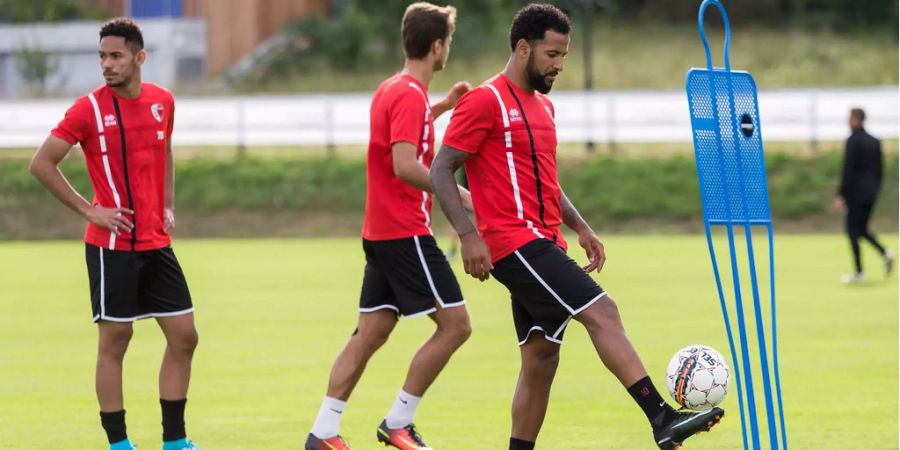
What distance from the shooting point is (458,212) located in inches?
284

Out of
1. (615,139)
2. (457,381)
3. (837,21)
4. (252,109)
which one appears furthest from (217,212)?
(837,21)

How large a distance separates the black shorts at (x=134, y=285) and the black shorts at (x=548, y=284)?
2.04 metres

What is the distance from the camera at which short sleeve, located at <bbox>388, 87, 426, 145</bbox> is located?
817cm

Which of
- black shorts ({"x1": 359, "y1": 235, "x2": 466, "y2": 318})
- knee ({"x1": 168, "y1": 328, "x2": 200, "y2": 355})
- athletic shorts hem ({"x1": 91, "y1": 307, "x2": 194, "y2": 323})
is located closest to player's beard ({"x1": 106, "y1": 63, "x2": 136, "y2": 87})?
athletic shorts hem ({"x1": 91, "y1": 307, "x2": 194, "y2": 323})

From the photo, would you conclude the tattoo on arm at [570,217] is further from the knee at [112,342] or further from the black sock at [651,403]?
the knee at [112,342]

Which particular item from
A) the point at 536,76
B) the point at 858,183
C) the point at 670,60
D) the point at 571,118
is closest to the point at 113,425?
the point at 536,76

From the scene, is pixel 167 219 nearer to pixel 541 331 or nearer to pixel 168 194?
pixel 168 194

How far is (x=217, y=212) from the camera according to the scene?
112 feet

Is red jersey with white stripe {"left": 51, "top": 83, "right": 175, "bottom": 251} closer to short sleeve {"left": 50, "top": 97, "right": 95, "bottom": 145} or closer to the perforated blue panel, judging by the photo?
short sleeve {"left": 50, "top": 97, "right": 95, "bottom": 145}

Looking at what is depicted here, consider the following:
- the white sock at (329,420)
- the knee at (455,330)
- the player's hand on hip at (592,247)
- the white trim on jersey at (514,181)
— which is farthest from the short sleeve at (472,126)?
the white sock at (329,420)

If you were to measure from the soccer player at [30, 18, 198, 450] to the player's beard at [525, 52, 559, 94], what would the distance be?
2.24 m

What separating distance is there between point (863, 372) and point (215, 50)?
156 ft

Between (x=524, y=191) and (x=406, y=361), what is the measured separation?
5500 mm

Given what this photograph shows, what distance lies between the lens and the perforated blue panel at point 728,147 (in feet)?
21.9
